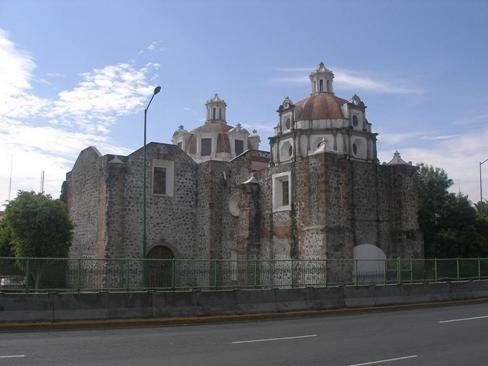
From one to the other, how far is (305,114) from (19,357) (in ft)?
86.1

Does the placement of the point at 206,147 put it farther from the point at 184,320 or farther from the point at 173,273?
the point at 184,320

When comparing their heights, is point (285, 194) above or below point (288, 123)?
below

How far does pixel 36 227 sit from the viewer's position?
30.5m

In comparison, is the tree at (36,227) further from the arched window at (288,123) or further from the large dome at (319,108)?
the large dome at (319,108)

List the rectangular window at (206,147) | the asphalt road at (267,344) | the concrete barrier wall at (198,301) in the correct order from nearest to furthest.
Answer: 1. the asphalt road at (267,344)
2. the concrete barrier wall at (198,301)
3. the rectangular window at (206,147)

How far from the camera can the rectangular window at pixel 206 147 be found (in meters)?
49.3

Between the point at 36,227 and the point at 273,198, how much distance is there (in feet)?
41.8

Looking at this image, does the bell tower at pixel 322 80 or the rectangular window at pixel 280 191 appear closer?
the rectangular window at pixel 280 191

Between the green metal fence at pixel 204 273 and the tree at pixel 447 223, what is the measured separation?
15890 mm

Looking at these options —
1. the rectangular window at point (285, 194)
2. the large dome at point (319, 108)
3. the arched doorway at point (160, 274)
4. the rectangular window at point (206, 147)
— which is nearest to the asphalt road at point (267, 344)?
the arched doorway at point (160, 274)

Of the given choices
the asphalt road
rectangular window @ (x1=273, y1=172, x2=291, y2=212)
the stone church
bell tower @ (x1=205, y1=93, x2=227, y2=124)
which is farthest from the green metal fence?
bell tower @ (x1=205, y1=93, x2=227, y2=124)

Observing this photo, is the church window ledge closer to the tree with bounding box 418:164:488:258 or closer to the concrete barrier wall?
the concrete barrier wall

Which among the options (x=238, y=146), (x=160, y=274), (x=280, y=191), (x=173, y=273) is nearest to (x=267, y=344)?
(x=173, y=273)

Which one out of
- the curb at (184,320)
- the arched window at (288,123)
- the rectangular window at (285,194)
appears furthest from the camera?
the arched window at (288,123)
